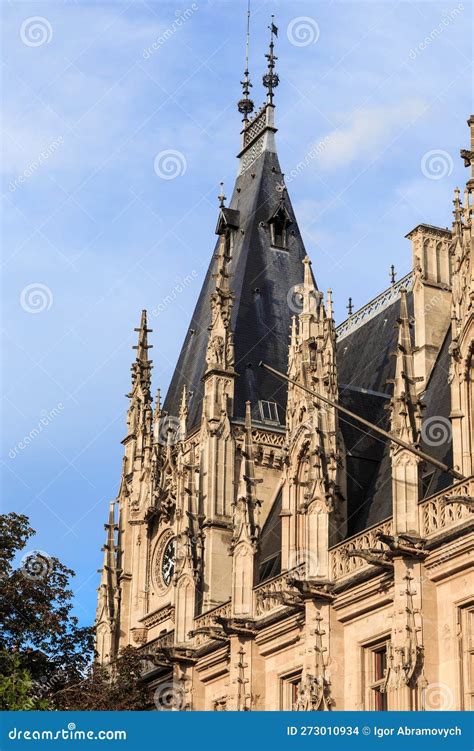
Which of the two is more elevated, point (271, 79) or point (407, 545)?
point (271, 79)

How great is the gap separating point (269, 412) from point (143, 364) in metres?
9.76

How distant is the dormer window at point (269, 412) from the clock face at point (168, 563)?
545 cm

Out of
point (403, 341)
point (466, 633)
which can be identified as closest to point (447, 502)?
point (466, 633)

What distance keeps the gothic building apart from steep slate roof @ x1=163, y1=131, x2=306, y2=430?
0.09m

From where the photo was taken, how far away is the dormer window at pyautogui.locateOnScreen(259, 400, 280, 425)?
54.9 metres

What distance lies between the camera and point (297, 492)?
44.9 m

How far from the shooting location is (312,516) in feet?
135

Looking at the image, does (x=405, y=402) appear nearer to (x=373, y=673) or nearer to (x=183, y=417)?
(x=373, y=673)

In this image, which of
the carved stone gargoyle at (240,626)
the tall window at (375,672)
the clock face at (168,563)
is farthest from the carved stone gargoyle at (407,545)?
the clock face at (168,563)

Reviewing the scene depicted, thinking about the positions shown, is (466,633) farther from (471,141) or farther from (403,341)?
(471,141)

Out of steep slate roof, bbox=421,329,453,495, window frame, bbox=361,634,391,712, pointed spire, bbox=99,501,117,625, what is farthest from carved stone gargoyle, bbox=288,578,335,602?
pointed spire, bbox=99,501,117,625

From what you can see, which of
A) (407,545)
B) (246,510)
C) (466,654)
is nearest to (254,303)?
(246,510)

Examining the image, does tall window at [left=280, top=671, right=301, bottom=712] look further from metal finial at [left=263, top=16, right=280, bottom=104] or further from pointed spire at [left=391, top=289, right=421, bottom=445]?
metal finial at [left=263, top=16, right=280, bottom=104]
